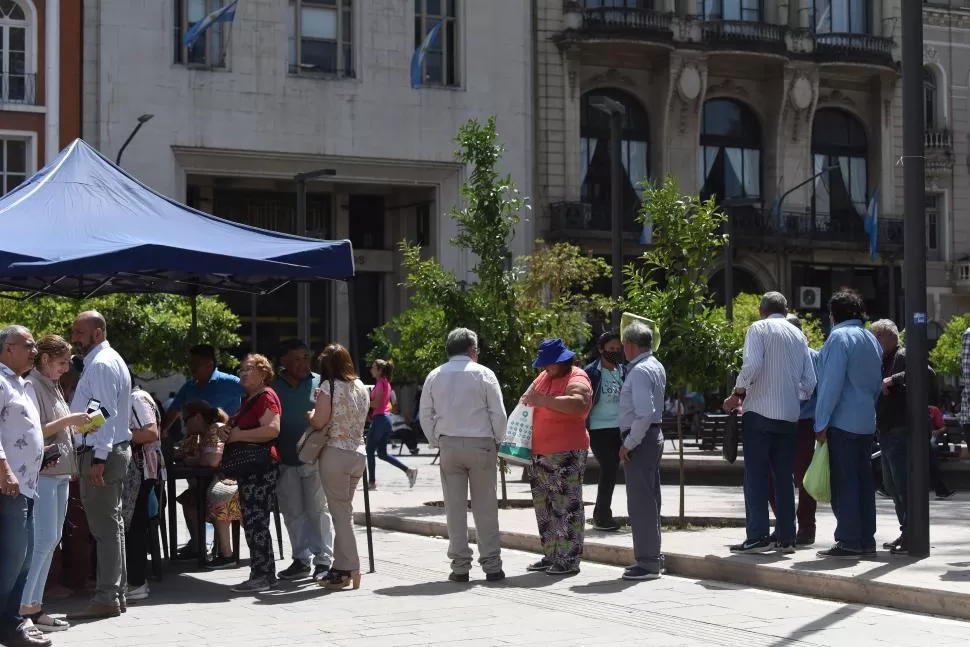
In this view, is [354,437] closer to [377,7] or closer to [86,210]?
[86,210]

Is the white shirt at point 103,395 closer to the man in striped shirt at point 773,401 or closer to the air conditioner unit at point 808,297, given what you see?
the man in striped shirt at point 773,401

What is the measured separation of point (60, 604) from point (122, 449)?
142 centimetres

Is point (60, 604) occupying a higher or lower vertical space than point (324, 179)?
lower

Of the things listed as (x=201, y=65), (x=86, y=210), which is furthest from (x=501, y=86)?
(x=86, y=210)

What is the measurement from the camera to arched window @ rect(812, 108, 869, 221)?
46.0 m

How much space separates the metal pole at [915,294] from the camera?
11.5m

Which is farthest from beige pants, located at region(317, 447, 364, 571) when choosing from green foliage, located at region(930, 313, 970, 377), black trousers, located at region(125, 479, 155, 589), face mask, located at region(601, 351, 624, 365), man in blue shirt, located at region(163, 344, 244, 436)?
green foliage, located at region(930, 313, 970, 377)

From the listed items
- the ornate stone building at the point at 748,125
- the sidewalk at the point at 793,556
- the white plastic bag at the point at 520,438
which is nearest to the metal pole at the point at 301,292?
the ornate stone building at the point at 748,125

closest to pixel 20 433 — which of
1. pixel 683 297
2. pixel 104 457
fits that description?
pixel 104 457

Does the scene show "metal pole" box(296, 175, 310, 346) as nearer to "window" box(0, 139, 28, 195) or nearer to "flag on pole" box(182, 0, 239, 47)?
"flag on pole" box(182, 0, 239, 47)

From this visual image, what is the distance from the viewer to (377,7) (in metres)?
38.4

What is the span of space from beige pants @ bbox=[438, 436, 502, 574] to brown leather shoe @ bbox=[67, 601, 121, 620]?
2.66 metres

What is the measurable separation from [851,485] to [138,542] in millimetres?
5156

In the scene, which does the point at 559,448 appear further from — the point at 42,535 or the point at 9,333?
the point at 9,333
